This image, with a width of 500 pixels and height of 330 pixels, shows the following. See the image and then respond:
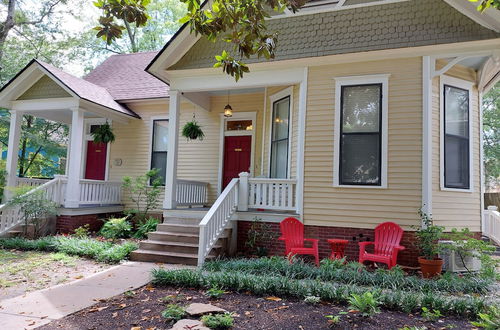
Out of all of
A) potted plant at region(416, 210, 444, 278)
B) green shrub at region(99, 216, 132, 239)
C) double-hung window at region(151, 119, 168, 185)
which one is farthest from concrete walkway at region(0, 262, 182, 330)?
double-hung window at region(151, 119, 168, 185)

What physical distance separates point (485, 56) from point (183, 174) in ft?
26.8

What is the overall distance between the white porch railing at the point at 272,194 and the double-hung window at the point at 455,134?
3066mm

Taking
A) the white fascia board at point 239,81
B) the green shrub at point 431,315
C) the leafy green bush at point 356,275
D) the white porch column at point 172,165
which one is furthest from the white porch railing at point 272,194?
the green shrub at point 431,315

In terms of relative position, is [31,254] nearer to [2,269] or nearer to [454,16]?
[2,269]

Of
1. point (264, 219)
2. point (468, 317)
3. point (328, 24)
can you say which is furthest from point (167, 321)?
point (328, 24)

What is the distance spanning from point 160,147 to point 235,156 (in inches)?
104

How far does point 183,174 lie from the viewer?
429 inches

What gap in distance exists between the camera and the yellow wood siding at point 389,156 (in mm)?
6777

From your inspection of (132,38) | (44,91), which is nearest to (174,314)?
(44,91)

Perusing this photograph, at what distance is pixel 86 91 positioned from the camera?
10.2 m

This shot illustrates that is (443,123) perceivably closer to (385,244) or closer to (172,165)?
(385,244)

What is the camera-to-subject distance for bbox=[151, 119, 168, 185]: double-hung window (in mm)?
11195

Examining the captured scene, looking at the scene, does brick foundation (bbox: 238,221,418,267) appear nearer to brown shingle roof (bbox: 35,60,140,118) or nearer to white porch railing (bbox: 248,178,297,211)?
white porch railing (bbox: 248,178,297,211)

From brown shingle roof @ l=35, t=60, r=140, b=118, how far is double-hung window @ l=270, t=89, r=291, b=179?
16.8 feet
